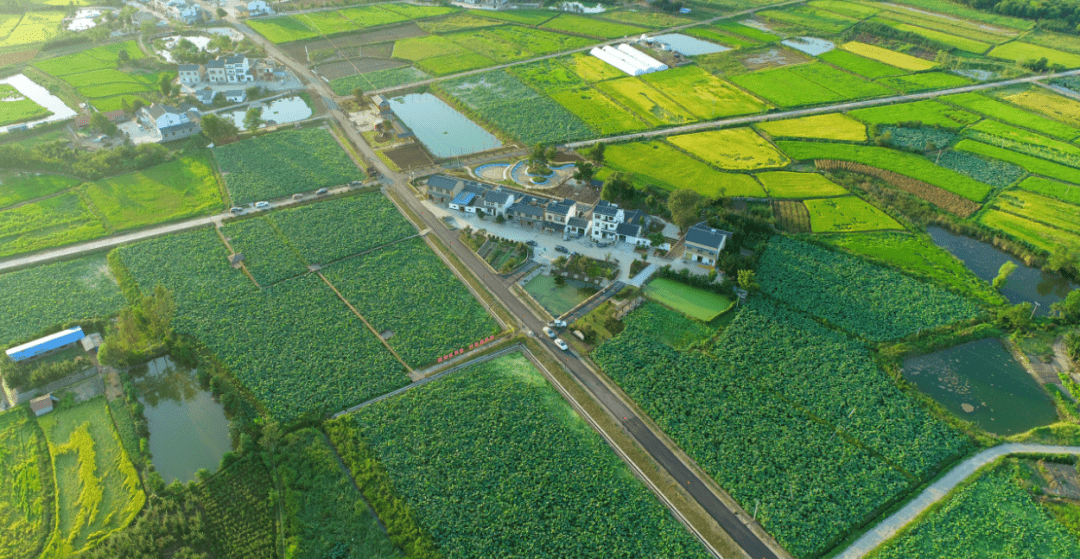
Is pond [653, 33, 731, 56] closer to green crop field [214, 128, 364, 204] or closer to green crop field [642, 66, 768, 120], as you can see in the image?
green crop field [642, 66, 768, 120]

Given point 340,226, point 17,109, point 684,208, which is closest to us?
point 684,208

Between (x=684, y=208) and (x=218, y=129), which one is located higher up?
(x=684, y=208)

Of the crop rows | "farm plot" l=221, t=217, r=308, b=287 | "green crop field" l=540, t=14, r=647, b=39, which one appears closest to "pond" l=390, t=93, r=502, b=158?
"farm plot" l=221, t=217, r=308, b=287

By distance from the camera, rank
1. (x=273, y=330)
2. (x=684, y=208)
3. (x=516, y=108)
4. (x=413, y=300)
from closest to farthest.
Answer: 1. (x=273, y=330)
2. (x=413, y=300)
3. (x=684, y=208)
4. (x=516, y=108)

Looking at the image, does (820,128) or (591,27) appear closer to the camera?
(820,128)

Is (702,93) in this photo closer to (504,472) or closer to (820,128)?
(820,128)

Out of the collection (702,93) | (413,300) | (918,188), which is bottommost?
(413,300)

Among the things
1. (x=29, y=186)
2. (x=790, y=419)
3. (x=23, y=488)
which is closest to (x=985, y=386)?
(x=790, y=419)

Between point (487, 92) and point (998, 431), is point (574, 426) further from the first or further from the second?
point (487, 92)
